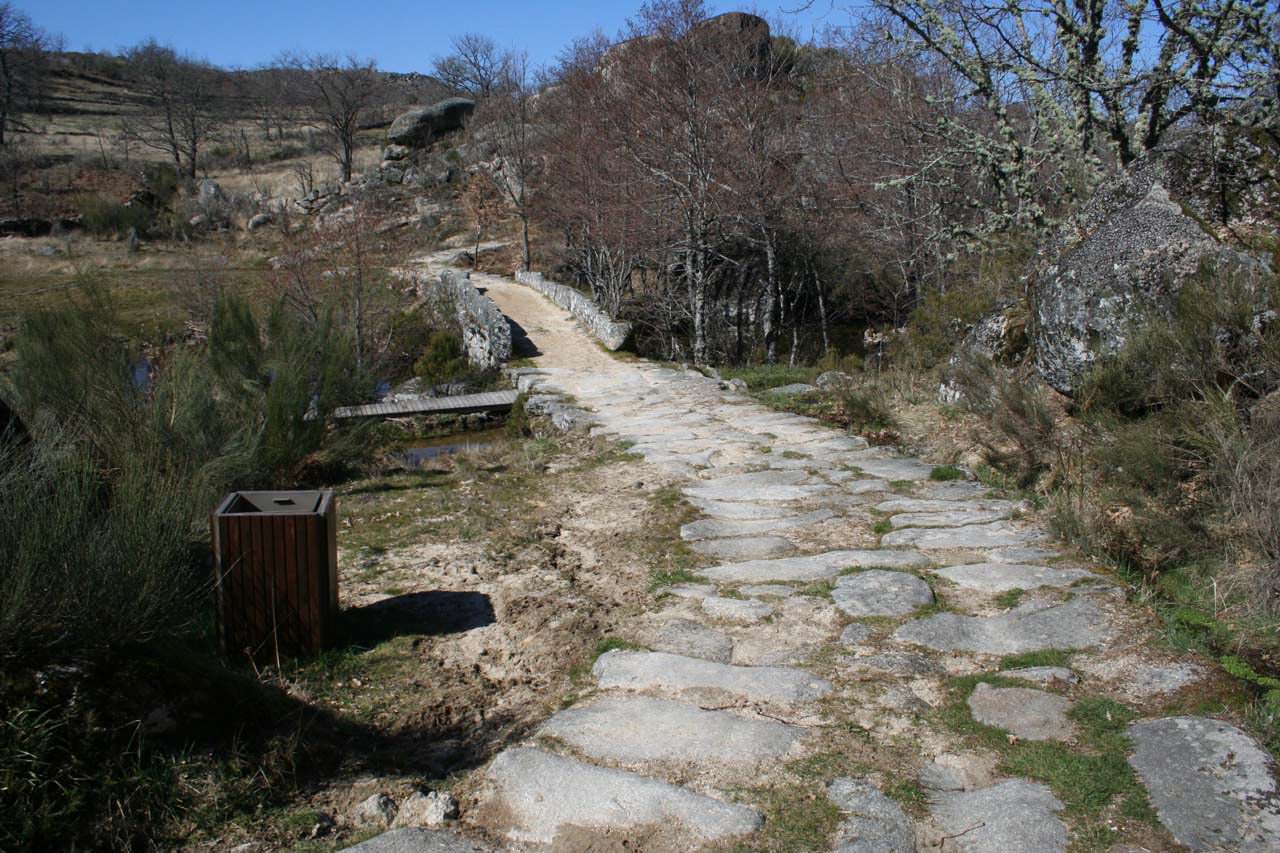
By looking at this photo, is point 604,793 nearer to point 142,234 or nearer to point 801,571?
point 801,571

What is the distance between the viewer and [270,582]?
12.5 feet

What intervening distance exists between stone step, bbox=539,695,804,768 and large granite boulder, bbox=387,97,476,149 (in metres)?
41.1

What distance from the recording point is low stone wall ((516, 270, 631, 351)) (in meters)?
15.0

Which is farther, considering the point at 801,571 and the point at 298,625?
the point at 801,571

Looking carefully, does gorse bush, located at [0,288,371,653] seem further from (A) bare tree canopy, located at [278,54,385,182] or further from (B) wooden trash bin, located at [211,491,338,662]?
(A) bare tree canopy, located at [278,54,385,182]

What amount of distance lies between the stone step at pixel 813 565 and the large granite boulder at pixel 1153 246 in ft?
6.65

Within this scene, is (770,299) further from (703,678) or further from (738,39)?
(703,678)

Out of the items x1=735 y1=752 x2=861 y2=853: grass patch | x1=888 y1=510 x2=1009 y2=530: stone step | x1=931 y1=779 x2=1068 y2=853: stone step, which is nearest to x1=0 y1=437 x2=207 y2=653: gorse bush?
x1=735 y1=752 x2=861 y2=853: grass patch

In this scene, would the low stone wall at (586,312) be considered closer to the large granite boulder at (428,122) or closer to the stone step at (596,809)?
the stone step at (596,809)

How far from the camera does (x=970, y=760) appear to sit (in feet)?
9.62

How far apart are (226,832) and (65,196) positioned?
1576 inches

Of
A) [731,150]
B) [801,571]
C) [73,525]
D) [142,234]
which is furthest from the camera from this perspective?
[142,234]

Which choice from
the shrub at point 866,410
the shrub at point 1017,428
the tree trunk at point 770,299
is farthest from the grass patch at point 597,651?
the tree trunk at point 770,299

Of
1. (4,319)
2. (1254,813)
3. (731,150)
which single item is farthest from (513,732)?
(4,319)
